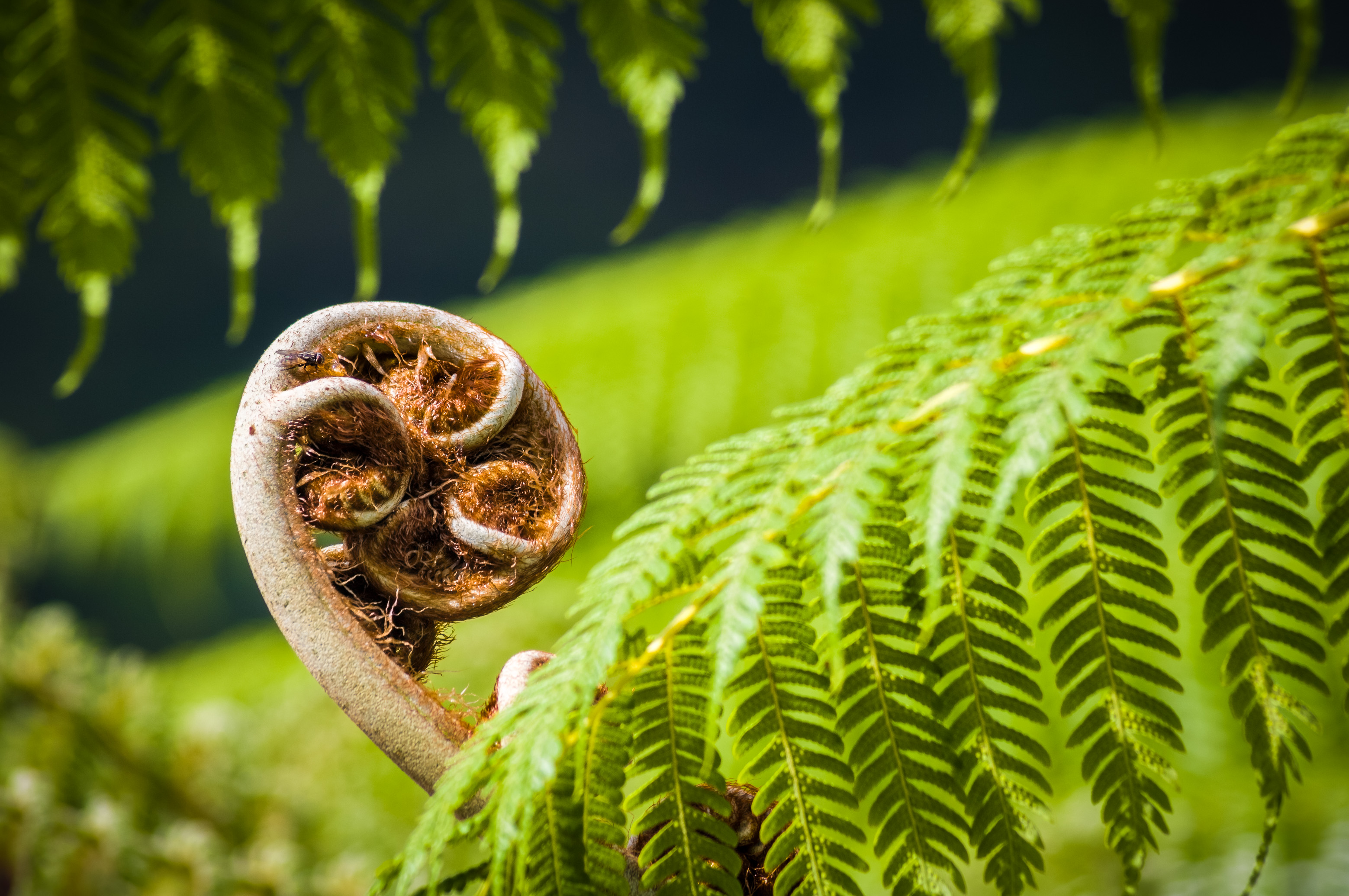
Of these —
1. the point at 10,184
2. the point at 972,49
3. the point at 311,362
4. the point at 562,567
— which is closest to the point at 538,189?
the point at 562,567

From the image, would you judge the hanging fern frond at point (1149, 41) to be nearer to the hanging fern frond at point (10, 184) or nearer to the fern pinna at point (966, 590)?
the fern pinna at point (966, 590)

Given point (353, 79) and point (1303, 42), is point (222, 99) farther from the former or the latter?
point (1303, 42)

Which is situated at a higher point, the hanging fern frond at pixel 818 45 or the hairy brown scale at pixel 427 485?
the hanging fern frond at pixel 818 45

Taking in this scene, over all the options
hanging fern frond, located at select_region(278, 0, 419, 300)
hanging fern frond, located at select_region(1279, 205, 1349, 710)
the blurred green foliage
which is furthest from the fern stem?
hanging fern frond, located at select_region(278, 0, 419, 300)

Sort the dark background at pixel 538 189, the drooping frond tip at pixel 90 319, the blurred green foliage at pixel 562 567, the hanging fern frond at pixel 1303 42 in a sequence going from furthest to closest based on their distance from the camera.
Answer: the dark background at pixel 538 189
the blurred green foliage at pixel 562 567
the drooping frond tip at pixel 90 319
the hanging fern frond at pixel 1303 42

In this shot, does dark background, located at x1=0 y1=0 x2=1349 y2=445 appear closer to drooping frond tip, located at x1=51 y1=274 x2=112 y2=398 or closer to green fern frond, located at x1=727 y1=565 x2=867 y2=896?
drooping frond tip, located at x1=51 y1=274 x2=112 y2=398

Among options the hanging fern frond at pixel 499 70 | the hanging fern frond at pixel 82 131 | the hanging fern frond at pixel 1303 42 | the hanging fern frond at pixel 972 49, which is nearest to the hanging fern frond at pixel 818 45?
the hanging fern frond at pixel 972 49

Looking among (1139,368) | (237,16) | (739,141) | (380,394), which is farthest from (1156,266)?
(739,141)

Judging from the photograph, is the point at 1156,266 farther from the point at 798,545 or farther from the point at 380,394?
the point at 380,394
